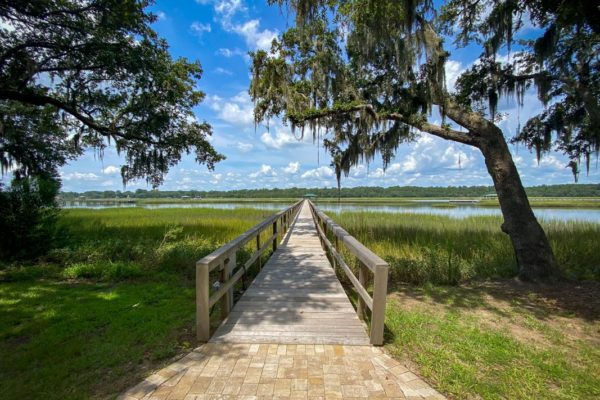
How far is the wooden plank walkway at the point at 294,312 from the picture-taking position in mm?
2799

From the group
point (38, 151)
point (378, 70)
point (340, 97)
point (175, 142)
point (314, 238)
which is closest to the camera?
point (378, 70)

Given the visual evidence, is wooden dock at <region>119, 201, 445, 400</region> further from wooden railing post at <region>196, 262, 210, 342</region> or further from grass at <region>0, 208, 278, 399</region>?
grass at <region>0, 208, 278, 399</region>

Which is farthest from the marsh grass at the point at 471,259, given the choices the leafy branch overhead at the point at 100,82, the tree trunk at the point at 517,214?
the leafy branch overhead at the point at 100,82

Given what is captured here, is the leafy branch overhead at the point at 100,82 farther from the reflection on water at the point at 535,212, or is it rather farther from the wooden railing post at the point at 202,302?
the reflection on water at the point at 535,212

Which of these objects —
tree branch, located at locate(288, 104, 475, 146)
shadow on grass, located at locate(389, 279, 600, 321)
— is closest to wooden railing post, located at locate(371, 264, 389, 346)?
shadow on grass, located at locate(389, 279, 600, 321)

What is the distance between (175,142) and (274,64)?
14.6 ft

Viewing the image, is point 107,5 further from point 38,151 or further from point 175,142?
point 38,151

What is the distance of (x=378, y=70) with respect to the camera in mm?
7961

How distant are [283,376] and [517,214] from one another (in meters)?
5.50

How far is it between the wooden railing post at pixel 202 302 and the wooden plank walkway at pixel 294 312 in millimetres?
123

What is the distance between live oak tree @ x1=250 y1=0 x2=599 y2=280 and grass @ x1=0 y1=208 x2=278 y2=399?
494cm

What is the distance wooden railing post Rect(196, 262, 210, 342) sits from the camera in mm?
2629

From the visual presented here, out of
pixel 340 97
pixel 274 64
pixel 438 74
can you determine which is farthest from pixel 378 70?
pixel 274 64

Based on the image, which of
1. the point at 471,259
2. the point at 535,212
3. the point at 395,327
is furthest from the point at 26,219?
the point at 535,212
